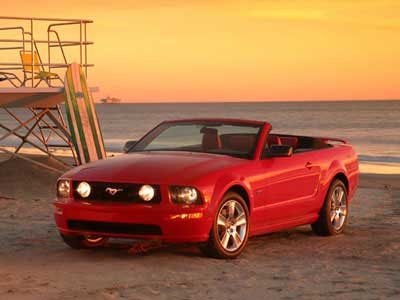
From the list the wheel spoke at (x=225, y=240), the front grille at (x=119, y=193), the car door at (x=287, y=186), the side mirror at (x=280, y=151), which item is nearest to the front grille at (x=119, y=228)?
the front grille at (x=119, y=193)

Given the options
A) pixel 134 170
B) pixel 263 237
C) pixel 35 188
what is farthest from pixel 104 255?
pixel 35 188

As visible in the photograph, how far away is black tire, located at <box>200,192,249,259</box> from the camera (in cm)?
908

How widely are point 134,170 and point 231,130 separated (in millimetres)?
1601

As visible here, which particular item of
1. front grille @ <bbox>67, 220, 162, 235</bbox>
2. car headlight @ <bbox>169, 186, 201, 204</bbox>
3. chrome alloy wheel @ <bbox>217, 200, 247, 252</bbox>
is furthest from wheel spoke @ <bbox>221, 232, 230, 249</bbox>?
front grille @ <bbox>67, 220, 162, 235</bbox>

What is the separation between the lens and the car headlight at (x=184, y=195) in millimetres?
8859

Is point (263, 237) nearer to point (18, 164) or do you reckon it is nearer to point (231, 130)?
point (231, 130)

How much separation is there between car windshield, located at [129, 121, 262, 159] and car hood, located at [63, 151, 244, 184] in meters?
0.34

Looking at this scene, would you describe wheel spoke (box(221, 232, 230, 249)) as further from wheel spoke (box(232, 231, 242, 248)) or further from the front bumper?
the front bumper

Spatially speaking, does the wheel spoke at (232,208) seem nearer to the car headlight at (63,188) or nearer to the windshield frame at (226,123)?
the windshield frame at (226,123)

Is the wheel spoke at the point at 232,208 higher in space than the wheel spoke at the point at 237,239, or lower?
higher

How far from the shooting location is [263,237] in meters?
11.1

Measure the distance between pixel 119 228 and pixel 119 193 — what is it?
Result: 328 millimetres

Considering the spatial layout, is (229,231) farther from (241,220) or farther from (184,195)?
(184,195)

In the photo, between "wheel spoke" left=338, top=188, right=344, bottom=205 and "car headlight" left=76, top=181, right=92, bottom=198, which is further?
"wheel spoke" left=338, top=188, right=344, bottom=205
